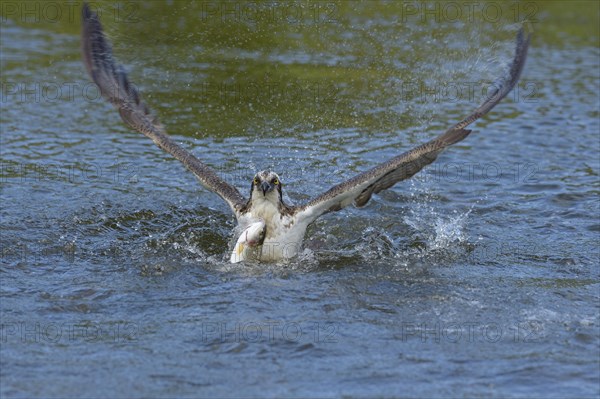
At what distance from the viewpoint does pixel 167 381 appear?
7203mm

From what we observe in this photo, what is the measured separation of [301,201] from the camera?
1184 centimetres

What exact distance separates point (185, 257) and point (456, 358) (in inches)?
136

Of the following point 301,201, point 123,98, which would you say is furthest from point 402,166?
point 123,98

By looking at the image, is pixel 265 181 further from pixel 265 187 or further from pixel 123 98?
pixel 123 98

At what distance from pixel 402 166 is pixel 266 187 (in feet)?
4.91

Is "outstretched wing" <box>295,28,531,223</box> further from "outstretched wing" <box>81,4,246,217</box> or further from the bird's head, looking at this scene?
"outstretched wing" <box>81,4,246,217</box>

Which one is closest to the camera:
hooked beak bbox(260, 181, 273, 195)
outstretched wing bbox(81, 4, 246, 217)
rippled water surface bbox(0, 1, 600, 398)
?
rippled water surface bbox(0, 1, 600, 398)

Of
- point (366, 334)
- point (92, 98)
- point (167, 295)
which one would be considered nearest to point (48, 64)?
point (92, 98)

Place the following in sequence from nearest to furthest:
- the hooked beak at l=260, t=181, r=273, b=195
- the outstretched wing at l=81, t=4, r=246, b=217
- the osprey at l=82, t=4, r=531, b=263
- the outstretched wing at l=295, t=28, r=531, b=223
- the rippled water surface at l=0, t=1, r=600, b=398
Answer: the rippled water surface at l=0, t=1, r=600, b=398 < the outstretched wing at l=295, t=28, r=531, b=223 < the osprey at l=82, t=4, r=531, b=263 < the hooked beak at l=260, t=181, r=273, b=195 < the outstretched wing at l=81, t=4, r=246, b=217

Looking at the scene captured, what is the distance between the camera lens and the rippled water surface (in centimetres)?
757

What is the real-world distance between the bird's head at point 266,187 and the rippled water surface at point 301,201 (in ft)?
2.45

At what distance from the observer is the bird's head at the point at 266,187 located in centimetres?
976

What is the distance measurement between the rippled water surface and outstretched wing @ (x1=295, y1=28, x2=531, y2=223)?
596mm

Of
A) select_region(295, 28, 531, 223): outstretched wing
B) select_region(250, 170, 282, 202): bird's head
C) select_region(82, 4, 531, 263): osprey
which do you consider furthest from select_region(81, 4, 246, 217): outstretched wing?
select_region(295, 28, 531, 223): outstretched wing
